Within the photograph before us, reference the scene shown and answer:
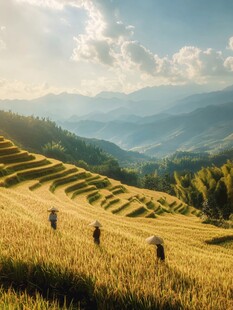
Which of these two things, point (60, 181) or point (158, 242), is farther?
point (60, 181)

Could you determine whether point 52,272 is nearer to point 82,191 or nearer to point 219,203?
point 82,191

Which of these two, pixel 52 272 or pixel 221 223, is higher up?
pixel 52 272

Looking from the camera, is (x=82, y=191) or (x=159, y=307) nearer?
(x=159, y=307)

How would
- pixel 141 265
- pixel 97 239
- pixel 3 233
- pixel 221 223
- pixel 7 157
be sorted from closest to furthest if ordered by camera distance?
pixel 141 265 < pixel 3 233 < pixel 97 239 < pixel 221 223 < pixel 7 157

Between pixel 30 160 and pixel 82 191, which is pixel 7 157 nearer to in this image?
pixel 30 160

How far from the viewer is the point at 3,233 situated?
13664mm

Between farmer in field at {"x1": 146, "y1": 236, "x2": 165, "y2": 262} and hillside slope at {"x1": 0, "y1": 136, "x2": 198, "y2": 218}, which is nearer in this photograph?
farmer in field at {"x1": 146, "y1": 236, "x2": 165, "y2": 262}

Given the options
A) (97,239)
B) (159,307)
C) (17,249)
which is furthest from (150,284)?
(97,239)

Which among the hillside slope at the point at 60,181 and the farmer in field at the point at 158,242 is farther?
the hillside slope at the point at 60,181

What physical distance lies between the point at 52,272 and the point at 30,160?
4888 centimetres

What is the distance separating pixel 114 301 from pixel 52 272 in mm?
2103

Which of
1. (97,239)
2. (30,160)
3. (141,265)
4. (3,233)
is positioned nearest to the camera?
(141,265)

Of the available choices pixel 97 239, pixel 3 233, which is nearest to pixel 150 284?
pixel 97 239

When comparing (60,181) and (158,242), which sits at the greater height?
(158,242)
